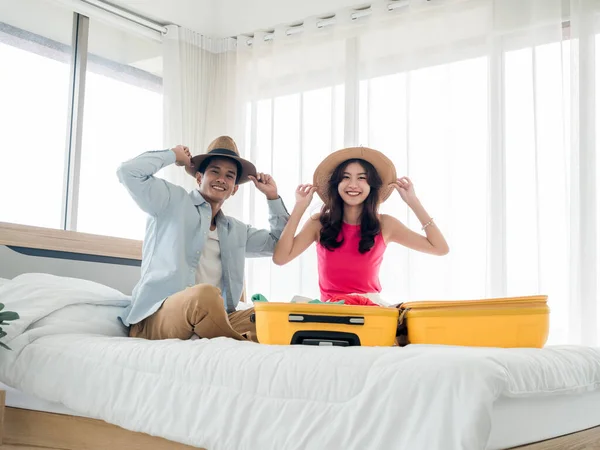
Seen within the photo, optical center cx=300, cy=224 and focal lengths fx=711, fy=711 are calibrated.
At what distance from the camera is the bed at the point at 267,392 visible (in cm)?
126

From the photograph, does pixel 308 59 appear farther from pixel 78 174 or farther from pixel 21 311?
pixel 21 311

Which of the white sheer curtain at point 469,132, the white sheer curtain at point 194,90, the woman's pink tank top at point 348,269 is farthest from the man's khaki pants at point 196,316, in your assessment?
the white sheer curtain at point 194,90

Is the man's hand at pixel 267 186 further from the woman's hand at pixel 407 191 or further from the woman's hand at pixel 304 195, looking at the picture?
the woman's hand at pixel 407 191

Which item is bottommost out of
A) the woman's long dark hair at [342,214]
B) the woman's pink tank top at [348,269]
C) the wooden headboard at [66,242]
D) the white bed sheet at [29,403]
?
the white bed sheet at [29,403]

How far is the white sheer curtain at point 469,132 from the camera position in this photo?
327 centimetres

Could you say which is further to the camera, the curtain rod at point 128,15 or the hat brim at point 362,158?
the curtain rod at point 128,15

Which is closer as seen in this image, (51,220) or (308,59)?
(51,220)

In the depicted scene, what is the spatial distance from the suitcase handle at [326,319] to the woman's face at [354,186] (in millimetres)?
896

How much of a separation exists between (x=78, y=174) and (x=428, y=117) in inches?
76.9

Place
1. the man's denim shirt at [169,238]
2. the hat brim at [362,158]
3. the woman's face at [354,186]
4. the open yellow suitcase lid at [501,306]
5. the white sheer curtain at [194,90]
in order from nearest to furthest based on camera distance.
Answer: the open yellow suitcase lid at [501,306], the man's denim shirt at [169,238], the woman's face at [354,186], the hat brim at [362,158], the white sheer curtain at [194,90]

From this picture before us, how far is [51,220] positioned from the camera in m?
3.90

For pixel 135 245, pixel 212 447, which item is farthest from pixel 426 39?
pixel 212 447

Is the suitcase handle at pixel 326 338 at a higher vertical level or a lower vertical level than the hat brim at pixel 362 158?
lower

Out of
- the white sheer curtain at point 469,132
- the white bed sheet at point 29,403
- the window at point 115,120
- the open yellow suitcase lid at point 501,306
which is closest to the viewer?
the open yellow suitcase lid at point 501,306
